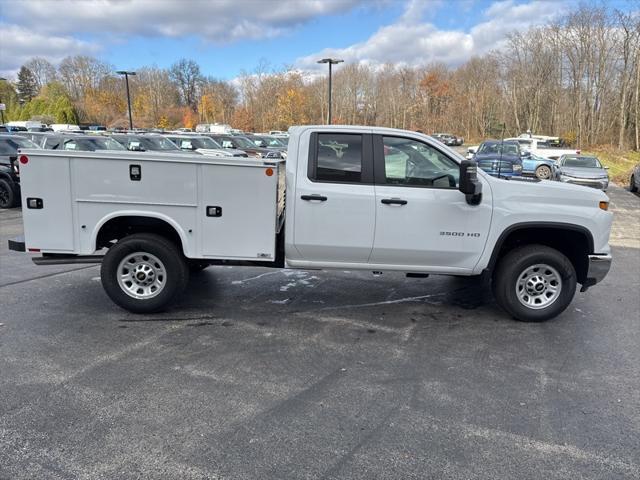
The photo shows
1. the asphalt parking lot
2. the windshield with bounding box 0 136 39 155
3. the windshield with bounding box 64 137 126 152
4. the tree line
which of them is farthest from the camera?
the tree line

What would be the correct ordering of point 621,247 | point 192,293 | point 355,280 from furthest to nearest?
point 621,247, point 355,280, point 192,293

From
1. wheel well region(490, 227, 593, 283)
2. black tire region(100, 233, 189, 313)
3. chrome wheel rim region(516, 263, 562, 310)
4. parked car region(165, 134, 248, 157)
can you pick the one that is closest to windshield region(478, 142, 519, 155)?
parked car region(165, 134, 248, 157)

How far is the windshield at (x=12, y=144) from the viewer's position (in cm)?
1400

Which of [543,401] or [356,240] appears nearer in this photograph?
[543,401]

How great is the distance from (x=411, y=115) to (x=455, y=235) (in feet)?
257

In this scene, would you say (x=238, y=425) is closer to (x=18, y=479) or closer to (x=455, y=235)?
(x=18, y=479)

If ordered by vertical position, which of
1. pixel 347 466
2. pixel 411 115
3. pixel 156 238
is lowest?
pixel 347 466

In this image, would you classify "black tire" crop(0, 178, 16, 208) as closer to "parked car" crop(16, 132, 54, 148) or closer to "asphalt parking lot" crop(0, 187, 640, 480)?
"parked car" crop(16, 132, 54, 148)

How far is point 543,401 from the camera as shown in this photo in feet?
12.4

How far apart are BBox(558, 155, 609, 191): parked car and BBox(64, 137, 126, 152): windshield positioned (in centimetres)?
1686

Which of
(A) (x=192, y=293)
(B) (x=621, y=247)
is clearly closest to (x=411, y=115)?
(B) (x=621, y=247)

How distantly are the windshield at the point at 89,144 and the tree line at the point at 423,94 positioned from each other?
73.2ft

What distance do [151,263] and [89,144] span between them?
12.5 m

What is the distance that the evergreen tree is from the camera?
10856cm
